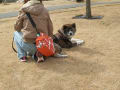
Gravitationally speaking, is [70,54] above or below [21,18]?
below

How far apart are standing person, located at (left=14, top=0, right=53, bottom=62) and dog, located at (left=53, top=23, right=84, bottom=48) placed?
0.62m

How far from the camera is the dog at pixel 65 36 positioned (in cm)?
612

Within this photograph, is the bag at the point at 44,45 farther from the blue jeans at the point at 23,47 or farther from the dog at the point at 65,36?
the dog at the point at 65,36

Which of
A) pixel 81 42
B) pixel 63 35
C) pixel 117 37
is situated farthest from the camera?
pixel 117 37

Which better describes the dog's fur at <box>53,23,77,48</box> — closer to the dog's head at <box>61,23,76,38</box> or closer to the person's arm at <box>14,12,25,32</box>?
the dog's head at <box>61,23,76,38</box>

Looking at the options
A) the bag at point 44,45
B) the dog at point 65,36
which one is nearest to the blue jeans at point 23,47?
the bag at point 44,45

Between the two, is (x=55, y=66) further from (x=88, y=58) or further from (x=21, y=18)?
(x=21, y=18)

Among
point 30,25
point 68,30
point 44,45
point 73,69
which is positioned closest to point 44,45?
point 44,45

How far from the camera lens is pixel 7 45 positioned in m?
7.10

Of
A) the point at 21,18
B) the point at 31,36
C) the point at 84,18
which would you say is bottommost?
the point at 84,18

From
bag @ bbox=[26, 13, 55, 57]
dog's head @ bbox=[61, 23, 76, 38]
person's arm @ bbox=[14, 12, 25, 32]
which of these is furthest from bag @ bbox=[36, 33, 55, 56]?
dog's head @ bbox=[61, 23, 76, 38]

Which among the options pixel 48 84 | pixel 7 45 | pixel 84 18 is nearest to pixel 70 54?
pixel 48 84

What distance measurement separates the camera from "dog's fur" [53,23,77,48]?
612 cm

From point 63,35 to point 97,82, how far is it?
2.16 metres
